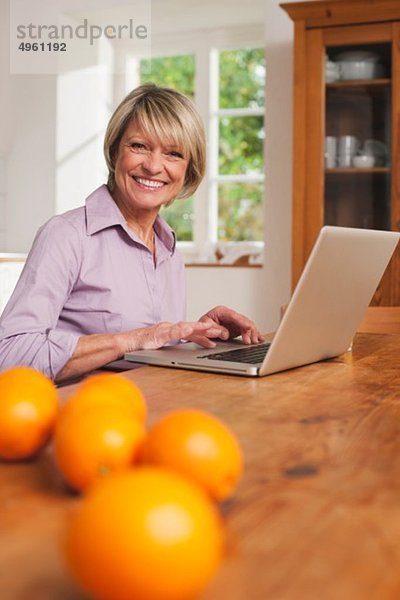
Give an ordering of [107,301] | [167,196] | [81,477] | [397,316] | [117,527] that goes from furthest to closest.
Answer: [397,316]
[167,196]
[107,301]
[81,477]
[117,527]

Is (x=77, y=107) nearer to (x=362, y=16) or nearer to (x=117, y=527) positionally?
(x=362, y=16)

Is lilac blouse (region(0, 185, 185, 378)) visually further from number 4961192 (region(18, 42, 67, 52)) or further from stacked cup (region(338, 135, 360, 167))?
number 4961192 (region(18, 42, 67, 52))

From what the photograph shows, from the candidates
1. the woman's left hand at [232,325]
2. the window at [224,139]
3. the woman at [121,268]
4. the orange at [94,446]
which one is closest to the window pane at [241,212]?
the window at [224,139]

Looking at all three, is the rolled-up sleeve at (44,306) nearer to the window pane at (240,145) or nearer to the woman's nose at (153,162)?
the woman's nose at (153,162)

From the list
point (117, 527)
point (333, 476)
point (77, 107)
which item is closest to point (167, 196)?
point (333, 476)

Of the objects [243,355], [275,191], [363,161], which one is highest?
[363,161]

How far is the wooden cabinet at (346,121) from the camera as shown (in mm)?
3537

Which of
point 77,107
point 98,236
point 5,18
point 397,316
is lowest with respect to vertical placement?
point 397,316

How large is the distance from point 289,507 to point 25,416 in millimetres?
233

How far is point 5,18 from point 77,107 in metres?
0.70

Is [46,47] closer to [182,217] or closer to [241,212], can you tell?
[182,217]

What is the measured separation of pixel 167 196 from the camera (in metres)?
1.85

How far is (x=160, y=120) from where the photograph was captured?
1739 mm

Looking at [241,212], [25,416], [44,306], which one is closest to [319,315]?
[44,306]
